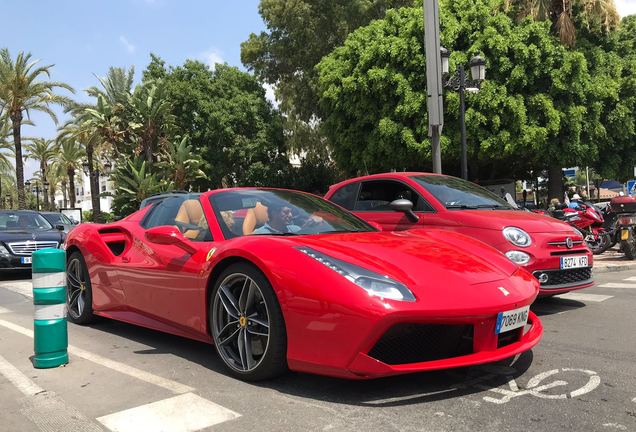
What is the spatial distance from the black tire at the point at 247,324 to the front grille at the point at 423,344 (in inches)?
25.2

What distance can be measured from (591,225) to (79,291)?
1014 centimetres

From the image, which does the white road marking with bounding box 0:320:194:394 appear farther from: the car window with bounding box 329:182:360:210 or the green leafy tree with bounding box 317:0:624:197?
the green leafy tree with bounding box 317:0:624:197

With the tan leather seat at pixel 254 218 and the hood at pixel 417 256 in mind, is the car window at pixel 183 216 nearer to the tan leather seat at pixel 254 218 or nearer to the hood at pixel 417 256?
the tan leather seat at pixel 254 218

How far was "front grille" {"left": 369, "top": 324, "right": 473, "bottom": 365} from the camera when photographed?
9.58 feet

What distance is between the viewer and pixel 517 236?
5406 millimetres

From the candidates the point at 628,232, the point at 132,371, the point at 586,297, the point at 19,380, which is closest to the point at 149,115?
the point at 628,232

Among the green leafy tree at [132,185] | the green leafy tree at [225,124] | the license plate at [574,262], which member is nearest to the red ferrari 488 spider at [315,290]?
the license plate at [574,262]

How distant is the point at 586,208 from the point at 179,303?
10.2 m

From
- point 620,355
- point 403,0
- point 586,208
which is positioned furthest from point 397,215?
point 403,0

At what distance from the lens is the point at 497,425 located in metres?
2.70

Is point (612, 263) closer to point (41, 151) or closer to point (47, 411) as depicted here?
point (47, 411)

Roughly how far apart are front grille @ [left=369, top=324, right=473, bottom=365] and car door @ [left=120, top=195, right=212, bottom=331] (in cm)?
145

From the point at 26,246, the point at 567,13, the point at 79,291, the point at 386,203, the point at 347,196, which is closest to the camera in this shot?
the point at 79,291

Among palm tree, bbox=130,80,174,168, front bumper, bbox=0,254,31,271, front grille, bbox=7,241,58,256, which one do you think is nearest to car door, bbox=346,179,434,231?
front grille, bbox=7,241,58,256
